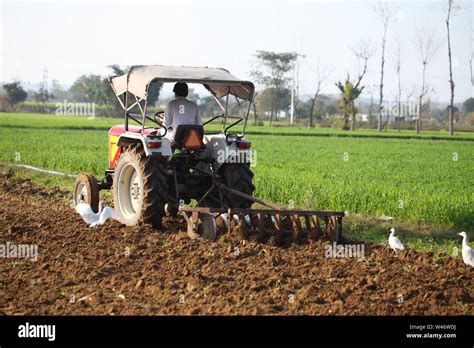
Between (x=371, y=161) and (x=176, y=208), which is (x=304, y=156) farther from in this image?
(x=176, y=208)

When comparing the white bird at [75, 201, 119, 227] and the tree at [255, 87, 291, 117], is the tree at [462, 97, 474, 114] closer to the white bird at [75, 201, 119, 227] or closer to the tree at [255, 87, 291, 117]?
the tree at [255, 87, 291, 117]

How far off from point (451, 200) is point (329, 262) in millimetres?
5551

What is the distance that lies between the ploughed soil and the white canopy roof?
1.83 m

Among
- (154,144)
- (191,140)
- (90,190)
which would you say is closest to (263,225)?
(191,140)

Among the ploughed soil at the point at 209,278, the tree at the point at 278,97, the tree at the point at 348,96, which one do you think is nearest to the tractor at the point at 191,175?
the ploughed soil at the point at 209,278

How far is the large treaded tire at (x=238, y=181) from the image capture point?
9516 mm

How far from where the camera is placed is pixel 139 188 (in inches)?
362

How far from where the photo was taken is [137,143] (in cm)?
951

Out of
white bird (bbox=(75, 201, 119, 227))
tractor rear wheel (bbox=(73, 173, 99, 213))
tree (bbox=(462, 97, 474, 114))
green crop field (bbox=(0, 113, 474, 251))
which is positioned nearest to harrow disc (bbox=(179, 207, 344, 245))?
white bird (bbox=(75, 201, 119, 227))

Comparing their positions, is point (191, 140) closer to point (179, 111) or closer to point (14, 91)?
point (179, 111)

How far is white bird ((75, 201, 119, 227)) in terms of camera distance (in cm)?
954

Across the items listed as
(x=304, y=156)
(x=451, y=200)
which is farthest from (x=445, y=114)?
(x=451, y=200)

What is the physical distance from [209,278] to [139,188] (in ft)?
8.57

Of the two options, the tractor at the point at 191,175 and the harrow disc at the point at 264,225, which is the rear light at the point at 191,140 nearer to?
the tractor at the point at 191,175
